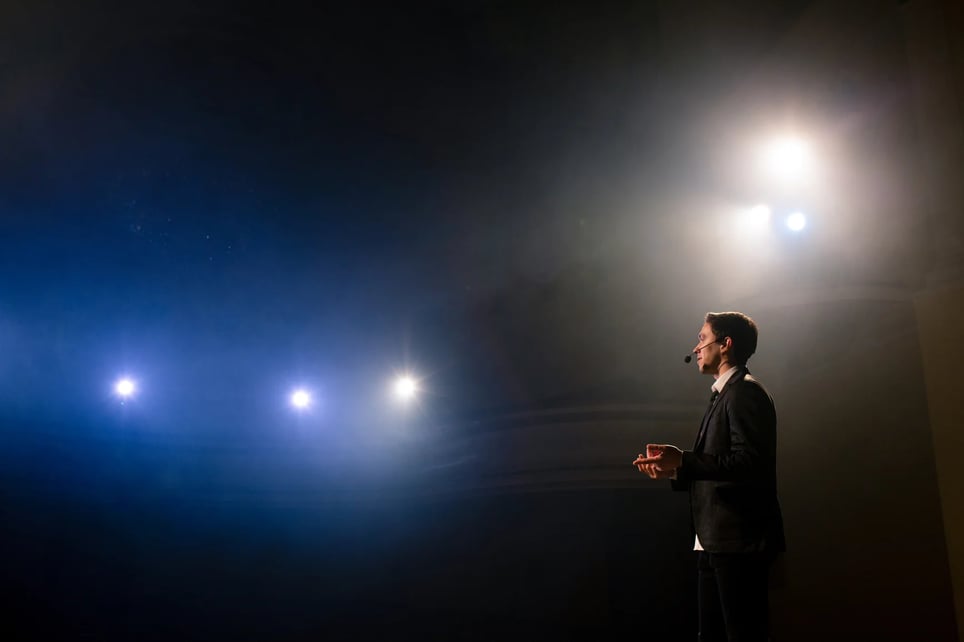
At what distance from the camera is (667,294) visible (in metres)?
5.31

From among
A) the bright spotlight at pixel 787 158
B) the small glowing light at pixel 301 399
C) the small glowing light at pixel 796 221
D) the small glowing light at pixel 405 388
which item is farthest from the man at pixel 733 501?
the small glowing light at pixel 301 399

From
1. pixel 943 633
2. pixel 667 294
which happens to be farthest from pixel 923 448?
pixel 667 294

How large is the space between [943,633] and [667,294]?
10.5 feet

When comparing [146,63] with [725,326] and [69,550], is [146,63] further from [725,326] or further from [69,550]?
[725,326]

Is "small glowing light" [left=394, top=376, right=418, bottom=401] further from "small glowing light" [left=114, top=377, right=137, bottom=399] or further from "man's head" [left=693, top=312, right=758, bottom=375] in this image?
"man's head" [left=693, top=312, right=758, bottom=375]

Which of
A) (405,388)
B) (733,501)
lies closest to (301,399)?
(405,388)

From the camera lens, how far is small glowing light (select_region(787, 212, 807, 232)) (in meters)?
3.83

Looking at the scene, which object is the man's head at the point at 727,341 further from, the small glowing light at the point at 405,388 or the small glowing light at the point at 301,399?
the small glowing light at the point at 301,399

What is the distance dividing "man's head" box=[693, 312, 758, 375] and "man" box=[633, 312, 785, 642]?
0.06m

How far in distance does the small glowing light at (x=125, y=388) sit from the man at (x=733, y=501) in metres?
8.09

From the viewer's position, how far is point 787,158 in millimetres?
3840

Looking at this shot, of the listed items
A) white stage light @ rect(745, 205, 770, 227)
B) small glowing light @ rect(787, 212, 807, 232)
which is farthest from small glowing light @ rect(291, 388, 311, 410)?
small glowing light @ rect(787, 212, 807, 232)

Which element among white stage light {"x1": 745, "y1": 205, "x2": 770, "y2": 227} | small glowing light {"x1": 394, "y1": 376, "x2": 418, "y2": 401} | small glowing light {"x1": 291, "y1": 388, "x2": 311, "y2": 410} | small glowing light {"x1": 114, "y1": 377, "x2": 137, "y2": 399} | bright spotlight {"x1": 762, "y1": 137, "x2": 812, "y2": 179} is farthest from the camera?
small glowing light {"x1": 291, "y1": 388, "x2": 311, "y2": 410}

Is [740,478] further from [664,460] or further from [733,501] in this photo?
[664,460]
